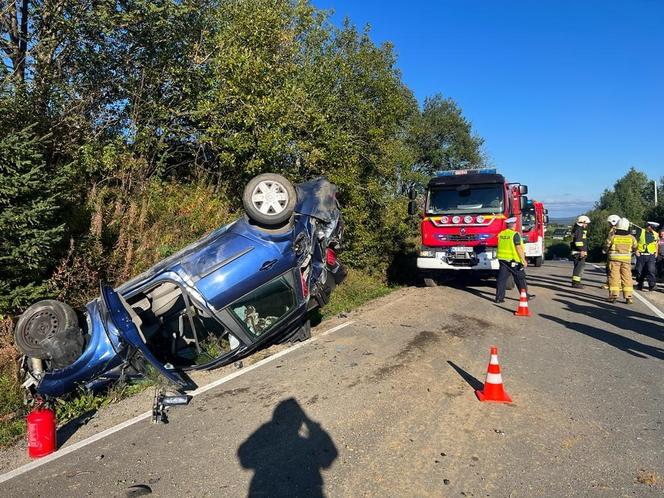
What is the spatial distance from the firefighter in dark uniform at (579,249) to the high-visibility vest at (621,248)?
5.74 ft

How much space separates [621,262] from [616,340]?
3.96 metres

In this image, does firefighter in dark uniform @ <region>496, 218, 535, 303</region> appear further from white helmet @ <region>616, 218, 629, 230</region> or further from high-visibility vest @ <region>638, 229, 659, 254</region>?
high-visibility vest @ <region>638, 229, 659, 254</region>

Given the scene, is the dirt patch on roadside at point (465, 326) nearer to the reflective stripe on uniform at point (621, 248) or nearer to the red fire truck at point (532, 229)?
the reflective stripe on uniform at point (621, 248)

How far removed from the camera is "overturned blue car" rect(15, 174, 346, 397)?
445 cm

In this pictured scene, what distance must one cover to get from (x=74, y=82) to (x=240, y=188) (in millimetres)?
4010

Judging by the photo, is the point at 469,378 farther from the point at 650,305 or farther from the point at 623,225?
the point at 623,225

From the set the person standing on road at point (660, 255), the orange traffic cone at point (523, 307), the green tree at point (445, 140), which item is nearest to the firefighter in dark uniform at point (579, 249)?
the person standing on road at point (660, 255)

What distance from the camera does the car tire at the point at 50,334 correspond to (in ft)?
14.6

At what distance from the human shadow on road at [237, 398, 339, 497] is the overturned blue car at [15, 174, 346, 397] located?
1033 mm

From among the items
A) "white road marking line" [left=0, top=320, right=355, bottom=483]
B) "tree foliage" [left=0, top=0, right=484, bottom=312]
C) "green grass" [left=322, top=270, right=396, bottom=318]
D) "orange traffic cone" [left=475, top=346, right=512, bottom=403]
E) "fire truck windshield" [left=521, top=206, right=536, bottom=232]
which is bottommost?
"green grass" [left=322, top=270, right=396, bottom=318]

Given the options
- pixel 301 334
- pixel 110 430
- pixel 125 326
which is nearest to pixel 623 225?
pixel 301 334

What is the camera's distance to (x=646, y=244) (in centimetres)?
1188

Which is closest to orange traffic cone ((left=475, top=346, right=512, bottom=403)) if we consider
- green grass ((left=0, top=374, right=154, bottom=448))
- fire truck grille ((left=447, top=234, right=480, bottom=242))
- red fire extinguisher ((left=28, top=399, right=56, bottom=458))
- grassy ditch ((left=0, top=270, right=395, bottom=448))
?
grassy ditch ((left=0, top=270, right=395, bottom=448))

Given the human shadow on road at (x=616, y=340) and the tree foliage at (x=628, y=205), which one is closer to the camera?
the human shadow on road at (x=616, y=340)
